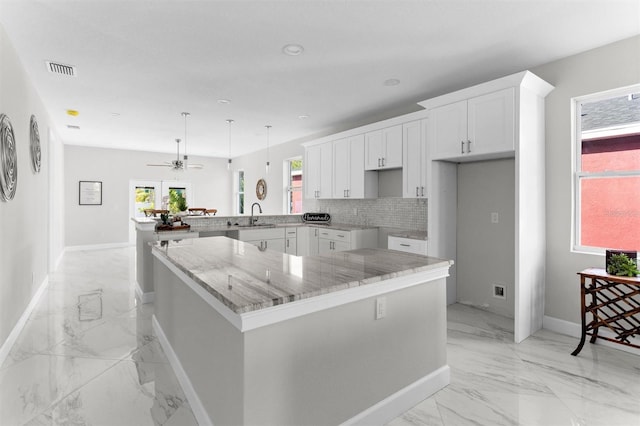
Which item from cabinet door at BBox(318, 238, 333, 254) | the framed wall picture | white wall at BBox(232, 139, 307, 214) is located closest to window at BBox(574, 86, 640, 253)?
cabinet door at BBox(318, 238, 333, 254)

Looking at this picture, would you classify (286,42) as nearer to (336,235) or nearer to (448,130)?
(448,130)

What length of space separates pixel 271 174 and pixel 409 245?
487 cm

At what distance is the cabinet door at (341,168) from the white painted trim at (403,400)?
3.45m

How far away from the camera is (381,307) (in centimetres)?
183

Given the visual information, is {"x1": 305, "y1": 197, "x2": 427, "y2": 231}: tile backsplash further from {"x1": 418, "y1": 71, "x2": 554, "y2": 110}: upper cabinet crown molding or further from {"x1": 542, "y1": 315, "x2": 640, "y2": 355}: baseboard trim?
{"x1": 542, "y1": 315, "x2": 640, "y2": 355}: baseboard trim

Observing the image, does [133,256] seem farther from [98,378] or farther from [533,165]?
[533,165]

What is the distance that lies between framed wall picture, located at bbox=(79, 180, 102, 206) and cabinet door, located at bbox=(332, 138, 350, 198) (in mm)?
6540

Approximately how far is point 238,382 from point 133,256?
7.01 m

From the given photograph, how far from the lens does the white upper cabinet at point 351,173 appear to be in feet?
16.5

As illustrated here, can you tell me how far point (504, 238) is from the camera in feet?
12.1

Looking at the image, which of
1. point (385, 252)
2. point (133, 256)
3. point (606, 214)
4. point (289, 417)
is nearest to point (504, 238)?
point (606, 214)

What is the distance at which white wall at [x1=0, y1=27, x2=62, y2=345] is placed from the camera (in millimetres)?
2742

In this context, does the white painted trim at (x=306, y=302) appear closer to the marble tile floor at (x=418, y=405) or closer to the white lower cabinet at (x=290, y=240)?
the marble tile floor at (x=418, y=405)

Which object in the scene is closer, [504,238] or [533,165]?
[533,165]
